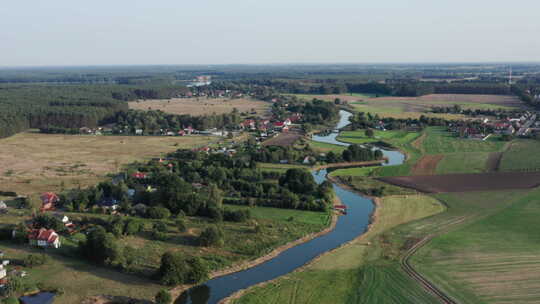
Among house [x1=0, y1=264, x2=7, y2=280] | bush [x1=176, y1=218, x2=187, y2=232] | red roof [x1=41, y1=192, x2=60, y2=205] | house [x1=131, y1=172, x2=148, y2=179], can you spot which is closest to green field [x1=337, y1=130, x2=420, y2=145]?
house [x1=131, y1=172, x2=148, y2=179]

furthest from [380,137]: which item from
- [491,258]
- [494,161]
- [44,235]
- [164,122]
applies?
[44,235]

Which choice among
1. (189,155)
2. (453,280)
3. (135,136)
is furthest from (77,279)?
(135,136)

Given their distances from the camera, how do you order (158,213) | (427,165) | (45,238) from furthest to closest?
(427,165) → (158,213) → (45,238)

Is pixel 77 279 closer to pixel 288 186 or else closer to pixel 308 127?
pixel 288 186

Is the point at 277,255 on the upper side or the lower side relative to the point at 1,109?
lower

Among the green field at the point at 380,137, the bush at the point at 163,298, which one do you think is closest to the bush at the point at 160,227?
the bush at the point at 163,298

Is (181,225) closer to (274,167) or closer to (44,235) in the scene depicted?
(44,235)

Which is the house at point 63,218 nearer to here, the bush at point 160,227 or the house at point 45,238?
the house at point 45,238
